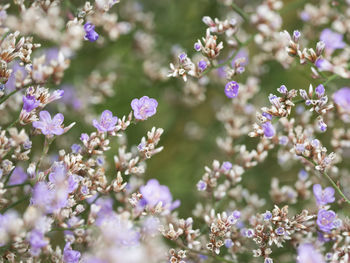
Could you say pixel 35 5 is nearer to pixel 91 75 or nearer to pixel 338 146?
pixel 91 75

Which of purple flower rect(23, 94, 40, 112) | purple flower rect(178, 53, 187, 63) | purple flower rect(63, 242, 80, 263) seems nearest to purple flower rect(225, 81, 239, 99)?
purple flower rect(178, 53, 187, 63)

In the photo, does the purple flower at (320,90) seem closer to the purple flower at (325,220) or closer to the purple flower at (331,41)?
the purple flower at (325,220)

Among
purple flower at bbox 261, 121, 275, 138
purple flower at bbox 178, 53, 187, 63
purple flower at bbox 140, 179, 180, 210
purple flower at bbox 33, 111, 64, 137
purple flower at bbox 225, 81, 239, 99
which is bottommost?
purple flower at bbox 140, 179, 180, 210

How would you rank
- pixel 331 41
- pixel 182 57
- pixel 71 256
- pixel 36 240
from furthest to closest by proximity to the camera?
pixel 331 41, pixel 182 57, pixel 71 256, pixel 36 240

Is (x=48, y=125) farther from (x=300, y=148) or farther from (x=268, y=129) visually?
(x=300, y=148)

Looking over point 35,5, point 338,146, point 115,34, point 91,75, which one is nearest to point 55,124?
point 35,5

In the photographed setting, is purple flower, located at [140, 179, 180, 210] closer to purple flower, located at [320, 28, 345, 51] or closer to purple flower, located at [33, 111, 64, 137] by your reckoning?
purple flower, located at [33, 111, 64, 137]

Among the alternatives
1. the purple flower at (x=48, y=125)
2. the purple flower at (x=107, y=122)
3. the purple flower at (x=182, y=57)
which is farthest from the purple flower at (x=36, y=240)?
the purple flower at (x=182, y=57)

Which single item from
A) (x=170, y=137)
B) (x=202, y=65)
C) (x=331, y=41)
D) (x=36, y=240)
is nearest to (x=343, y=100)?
(x=331, y=41)
